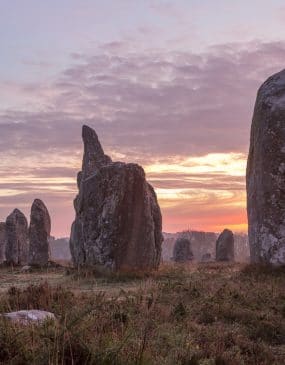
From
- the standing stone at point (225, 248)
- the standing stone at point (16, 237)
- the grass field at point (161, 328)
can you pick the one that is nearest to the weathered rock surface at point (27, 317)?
the grass field at point (161, 328)

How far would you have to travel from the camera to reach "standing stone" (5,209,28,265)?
4534 centimetres

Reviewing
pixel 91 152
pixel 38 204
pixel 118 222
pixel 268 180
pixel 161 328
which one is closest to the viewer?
pixel 161 328

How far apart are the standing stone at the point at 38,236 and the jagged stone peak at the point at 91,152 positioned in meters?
7.02

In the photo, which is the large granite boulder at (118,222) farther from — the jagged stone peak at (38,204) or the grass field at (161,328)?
the jagged stone peak at (38,204)

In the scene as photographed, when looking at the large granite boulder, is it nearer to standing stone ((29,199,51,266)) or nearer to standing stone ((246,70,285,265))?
standing stone ((246,70,285,265))

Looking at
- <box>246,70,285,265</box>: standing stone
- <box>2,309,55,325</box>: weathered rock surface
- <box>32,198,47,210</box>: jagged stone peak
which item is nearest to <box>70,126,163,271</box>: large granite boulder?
<box>246,70,285,265</box>: standing stone

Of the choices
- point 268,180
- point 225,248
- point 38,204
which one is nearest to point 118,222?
point 268,180

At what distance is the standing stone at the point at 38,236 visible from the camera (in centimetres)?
4077

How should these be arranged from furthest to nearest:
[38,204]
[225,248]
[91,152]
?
[225,248]
[38,204]
[91,152]

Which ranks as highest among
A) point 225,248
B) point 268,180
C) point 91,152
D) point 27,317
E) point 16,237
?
point 91,152

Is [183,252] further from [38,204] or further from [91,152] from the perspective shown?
[91,152]

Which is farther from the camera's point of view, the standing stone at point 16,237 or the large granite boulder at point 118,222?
the standing stone at point 16,237

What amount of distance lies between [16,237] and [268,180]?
30602mm

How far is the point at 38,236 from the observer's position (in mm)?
41156
